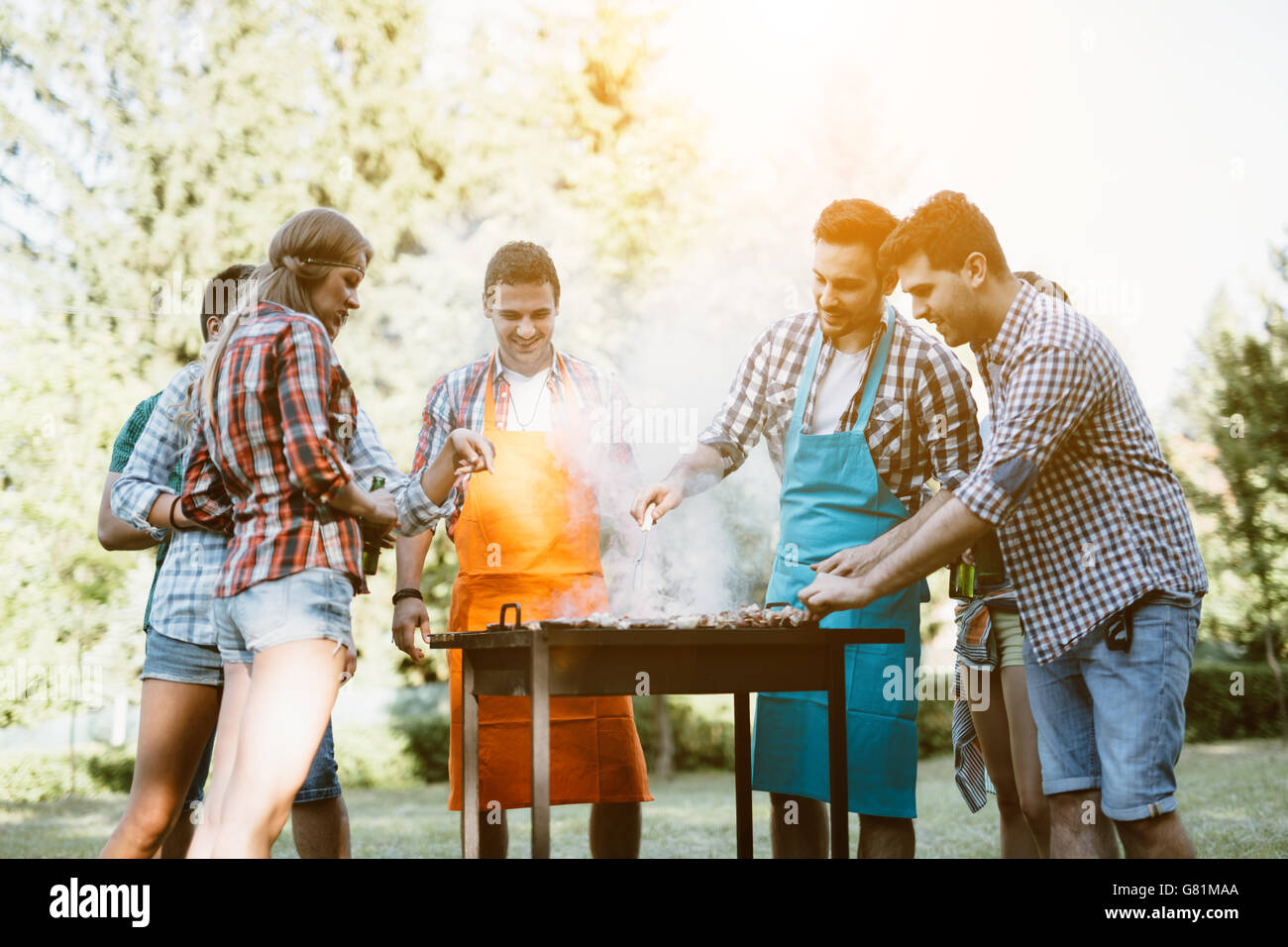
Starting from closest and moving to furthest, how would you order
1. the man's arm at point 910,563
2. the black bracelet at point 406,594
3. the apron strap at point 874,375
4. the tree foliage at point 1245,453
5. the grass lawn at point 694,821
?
the man's arm at point 910,563 < the apron strap at point 874,375 < the black bracelet at point 406,594 < the grass lawn at point 694,821 < the tree foliage at point 1245,453

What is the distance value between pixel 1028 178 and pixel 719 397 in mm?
5534

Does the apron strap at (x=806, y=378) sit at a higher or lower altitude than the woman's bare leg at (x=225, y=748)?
higher

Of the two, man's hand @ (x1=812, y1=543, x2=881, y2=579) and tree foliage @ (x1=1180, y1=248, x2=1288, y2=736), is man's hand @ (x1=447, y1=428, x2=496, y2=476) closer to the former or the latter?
man's hand @ (x1=812, y1=543, x2=881, y2=579)

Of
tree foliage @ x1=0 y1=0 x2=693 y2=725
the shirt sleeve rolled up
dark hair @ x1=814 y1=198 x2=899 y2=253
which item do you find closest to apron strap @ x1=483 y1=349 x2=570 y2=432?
dark hair @ x1=814 y1=198 x2=899 y2=253

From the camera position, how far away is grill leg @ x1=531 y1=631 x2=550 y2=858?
2514 millimetres

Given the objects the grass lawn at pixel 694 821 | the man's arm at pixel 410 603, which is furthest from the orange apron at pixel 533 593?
the grass lawn at pixel 694 821

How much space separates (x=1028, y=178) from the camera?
10.6 metres

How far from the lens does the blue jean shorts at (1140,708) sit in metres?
2.57

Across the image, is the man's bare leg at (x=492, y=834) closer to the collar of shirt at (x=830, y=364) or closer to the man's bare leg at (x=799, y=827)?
the man's bare leg at (x=799, y=827)

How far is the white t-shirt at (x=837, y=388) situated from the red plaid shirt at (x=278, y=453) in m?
1.44

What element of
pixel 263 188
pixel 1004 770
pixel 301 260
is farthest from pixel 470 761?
pixel 263 188
